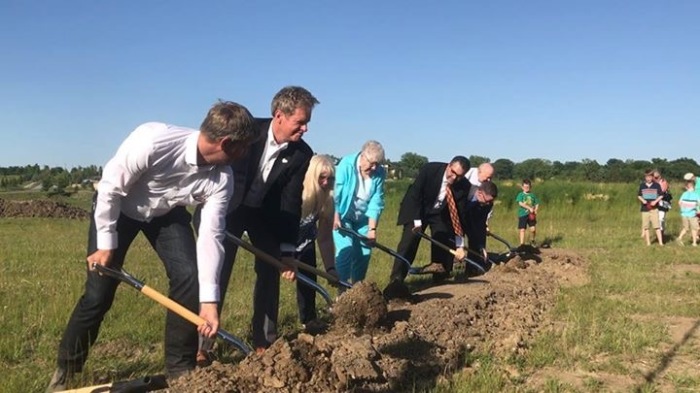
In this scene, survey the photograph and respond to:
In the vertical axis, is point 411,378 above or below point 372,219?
below

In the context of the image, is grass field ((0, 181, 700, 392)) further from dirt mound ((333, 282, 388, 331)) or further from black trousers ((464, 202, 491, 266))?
black trousers ((464, 202, 491, 266))

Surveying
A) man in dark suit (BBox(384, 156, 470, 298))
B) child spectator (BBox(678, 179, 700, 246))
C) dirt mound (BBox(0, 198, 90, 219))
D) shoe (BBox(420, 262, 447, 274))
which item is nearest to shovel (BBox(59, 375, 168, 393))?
man in dark suit (BBox(384, 156, 470, 298))

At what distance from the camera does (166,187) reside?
3.54 m

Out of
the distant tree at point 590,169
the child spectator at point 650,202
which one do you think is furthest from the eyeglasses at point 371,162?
the distant tree at point 590,169

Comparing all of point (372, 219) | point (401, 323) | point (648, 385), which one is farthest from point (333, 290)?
point (648, 385)

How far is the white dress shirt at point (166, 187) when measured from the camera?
10.9ft

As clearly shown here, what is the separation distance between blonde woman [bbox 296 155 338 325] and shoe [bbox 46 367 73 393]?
2.24 meters

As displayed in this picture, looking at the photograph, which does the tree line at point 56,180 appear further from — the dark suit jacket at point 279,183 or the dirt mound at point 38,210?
the dark suit jacket at point 279,183

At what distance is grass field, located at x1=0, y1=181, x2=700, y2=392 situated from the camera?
4.25 m

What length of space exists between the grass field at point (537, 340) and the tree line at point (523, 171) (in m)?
27.8

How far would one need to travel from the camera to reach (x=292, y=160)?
4.52 meters

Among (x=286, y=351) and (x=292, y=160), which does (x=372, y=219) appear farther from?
(x=286, y=351)

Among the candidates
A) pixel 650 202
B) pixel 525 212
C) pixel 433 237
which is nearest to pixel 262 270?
pixel 433 237

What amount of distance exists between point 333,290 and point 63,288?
9.62 ft
